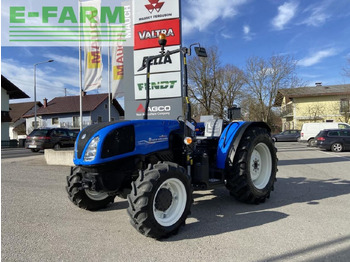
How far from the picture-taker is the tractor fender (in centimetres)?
468

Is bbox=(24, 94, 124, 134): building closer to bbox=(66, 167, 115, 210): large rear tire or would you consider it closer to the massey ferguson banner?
the massey ferguson banner

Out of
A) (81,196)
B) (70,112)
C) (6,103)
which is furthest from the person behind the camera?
(70,112)

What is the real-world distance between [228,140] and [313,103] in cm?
3749

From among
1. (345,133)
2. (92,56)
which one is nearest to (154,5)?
(92,56)

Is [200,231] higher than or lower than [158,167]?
lower

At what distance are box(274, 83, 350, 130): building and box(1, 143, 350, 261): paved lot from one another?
34340 mm

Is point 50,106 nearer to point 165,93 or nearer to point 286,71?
point 286,71

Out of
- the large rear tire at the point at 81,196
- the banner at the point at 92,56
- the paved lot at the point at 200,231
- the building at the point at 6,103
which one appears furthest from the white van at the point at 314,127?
the building at the point at 6,103

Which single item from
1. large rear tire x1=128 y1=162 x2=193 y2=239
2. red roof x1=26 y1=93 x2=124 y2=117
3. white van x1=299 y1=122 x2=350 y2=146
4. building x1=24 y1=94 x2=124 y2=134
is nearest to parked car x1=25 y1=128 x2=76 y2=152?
large rear tire x1=128 y1=162 x2=193 y2=239

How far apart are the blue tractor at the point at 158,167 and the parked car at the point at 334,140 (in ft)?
44.2

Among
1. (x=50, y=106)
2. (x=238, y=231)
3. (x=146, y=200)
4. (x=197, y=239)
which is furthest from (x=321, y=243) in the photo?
(x=50, y=106)

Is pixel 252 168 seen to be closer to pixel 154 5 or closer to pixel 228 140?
pixel 228 140

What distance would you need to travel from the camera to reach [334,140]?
1611 cm

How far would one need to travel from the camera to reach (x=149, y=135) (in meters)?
3.84
